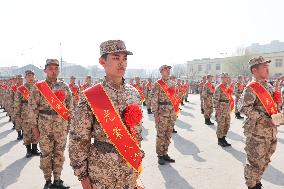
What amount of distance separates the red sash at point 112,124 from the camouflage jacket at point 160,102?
417cm

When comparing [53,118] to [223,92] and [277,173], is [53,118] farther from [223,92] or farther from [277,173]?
[223,92]

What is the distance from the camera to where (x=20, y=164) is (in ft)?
24.0

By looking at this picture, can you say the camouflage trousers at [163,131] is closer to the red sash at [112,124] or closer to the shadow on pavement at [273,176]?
the shadow on pavement at [273,176]

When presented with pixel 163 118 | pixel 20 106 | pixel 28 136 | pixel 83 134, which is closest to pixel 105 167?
pixel 83 134

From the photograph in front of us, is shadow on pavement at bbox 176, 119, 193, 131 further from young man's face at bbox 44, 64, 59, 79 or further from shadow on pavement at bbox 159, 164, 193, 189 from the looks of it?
young man's face at bbox 44, 64, 59, 79

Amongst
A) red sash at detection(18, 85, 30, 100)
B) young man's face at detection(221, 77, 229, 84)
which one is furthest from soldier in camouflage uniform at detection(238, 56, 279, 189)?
red sash at detection(18, 85, 30, 100)

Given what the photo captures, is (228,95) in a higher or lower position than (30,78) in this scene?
lower

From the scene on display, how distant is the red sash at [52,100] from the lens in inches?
223

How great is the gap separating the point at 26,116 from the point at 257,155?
6744mm

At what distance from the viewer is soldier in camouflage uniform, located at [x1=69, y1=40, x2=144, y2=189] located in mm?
2781

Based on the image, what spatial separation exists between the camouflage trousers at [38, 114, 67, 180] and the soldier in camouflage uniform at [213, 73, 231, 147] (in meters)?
4.86

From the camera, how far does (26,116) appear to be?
9.05 meters

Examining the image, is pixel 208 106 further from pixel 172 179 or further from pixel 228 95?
pixel 172 179

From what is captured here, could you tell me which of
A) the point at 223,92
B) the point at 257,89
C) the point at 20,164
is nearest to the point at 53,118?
the point at 20,164
